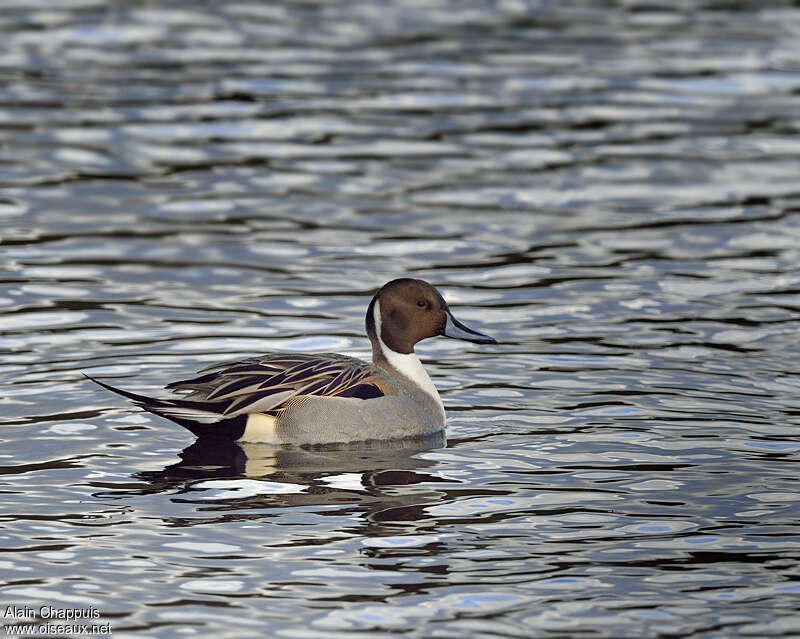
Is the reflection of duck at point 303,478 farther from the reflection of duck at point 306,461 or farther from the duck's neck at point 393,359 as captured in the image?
the duck's neck at point 393,359

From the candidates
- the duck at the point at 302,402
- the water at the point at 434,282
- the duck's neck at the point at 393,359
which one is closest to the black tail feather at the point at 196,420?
the duck at the point at 302,402

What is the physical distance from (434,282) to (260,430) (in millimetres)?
3815

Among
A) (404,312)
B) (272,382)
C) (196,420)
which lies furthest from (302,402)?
(404,312)

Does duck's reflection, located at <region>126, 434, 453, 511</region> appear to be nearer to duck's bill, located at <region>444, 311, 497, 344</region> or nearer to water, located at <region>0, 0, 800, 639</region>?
water, located at <region>0, 0, 800, 639</region>

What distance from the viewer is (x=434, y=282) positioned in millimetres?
13125

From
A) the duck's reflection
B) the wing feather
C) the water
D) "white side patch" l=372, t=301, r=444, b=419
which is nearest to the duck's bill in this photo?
"white side patch" l=372, t=301, r=444, b=419

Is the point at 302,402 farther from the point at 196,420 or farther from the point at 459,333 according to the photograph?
the point at 459,333

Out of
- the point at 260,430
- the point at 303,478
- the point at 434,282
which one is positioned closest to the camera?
the point at 303,478

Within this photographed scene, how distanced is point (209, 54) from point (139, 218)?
692cm

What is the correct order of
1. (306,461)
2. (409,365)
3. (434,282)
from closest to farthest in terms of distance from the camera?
(306,461) → (409,365) → (434,282)

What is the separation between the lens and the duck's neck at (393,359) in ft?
32.9

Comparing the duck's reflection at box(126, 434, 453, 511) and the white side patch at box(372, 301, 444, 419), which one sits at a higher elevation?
the white side patch at box(372, 301, 444, 419)

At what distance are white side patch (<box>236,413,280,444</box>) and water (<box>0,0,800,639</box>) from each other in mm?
193

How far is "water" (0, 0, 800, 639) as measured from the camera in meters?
7.45
